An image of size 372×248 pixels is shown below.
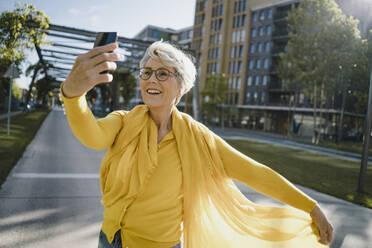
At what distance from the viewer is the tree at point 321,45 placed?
20.2m

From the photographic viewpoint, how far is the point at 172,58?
1.75 meters

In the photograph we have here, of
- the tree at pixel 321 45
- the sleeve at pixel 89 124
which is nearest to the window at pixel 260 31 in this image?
the tree at pixel 321 45

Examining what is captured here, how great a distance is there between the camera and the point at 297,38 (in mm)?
23031

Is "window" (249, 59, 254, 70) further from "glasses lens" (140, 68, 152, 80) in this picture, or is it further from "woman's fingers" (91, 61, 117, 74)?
"woman's fingers" (91, 61, 117, 74)

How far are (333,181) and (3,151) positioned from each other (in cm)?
963

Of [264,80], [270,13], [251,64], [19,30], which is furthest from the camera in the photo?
[251,64]

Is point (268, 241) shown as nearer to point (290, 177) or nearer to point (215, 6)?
point (290, 177)

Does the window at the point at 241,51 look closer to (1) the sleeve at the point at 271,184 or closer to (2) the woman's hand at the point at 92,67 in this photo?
(1) the sleeve at the point at 271,184

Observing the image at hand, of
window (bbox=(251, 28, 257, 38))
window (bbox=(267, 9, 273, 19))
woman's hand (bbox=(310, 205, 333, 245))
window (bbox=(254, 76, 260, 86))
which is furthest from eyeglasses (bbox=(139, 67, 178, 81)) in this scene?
window (bbox=(251, 28, 257, 38))

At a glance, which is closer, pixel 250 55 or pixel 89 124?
pixel 89 124

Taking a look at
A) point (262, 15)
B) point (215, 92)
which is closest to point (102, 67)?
point (215, 92)

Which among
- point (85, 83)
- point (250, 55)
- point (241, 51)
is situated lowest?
point (85, 83)

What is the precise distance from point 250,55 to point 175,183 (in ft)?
174

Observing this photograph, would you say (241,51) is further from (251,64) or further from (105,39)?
(105,39)
